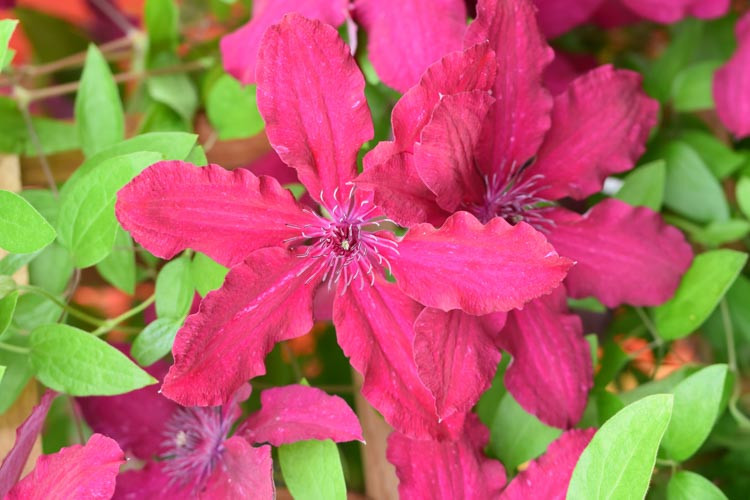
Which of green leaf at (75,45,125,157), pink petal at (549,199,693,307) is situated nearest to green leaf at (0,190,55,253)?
green leaf at (75,45,125,157)

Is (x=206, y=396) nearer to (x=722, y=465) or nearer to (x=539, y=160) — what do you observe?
(x=539, y=160)

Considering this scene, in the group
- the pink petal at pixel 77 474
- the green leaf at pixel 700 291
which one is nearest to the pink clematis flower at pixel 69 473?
the pink petal at pixel 77 474

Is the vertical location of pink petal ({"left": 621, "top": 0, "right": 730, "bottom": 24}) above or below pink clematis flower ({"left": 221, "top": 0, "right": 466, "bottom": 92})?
below

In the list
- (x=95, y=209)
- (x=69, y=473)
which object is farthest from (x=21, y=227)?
(x=69, y=473)

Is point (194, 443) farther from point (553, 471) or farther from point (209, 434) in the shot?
point (553, 471)

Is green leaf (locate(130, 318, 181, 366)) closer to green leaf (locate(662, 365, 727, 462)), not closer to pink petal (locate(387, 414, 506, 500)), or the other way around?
pink petal (locate(387, 414, 506, 500))

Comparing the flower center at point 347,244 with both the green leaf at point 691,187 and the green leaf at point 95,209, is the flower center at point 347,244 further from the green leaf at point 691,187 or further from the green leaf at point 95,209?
the green leaf at point 691,187
